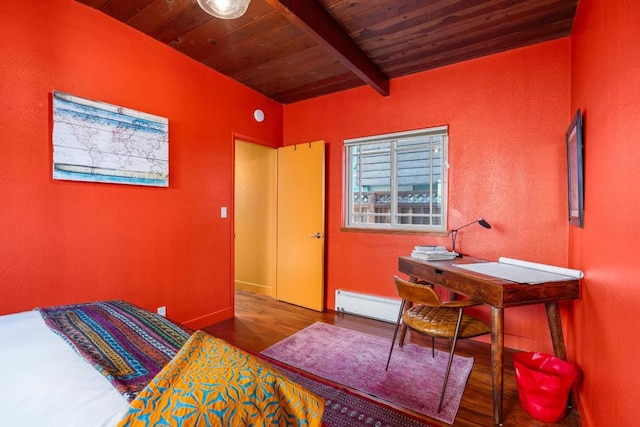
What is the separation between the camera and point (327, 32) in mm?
2176

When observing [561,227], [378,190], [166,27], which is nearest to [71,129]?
[166,27]

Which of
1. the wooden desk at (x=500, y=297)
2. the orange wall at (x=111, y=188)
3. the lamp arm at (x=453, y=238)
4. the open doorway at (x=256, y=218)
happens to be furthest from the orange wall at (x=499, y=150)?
the orange wall at (x=111, y=188)

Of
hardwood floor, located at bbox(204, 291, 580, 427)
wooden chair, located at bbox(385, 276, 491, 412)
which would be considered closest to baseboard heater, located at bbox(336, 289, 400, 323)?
hardwood floor, located at bbox(204, 291, 580, 427)

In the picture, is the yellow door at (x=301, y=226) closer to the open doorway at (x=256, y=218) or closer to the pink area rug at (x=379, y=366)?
the open doorway at (x=256, y=218)

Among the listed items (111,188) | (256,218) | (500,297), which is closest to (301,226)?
(256,218)

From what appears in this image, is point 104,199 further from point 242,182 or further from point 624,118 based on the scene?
point 624,118

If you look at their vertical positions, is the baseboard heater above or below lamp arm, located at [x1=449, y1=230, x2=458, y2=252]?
below

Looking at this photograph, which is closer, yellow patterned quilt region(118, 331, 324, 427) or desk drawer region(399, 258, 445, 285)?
yellow patterned quilt region(118, 331, 324, 427)

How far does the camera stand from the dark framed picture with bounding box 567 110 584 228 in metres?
1.76

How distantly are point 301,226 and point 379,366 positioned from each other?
183cm

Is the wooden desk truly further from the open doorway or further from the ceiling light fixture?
the open doorway

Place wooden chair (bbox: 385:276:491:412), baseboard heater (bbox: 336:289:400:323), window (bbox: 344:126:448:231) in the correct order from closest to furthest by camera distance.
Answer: wooden chair (bbox: 385:276:491:412), window (bbox: 344:126:448:231), baseboard heater (bbox: 336:289:400:323)

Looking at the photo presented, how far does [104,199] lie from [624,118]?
3.00 metres

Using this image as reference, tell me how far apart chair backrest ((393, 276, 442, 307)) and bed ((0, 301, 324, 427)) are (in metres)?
1.23
